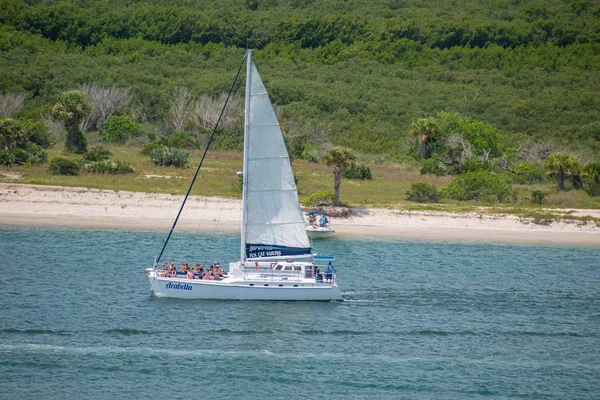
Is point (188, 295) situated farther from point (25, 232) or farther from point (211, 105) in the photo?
point (211, 105)

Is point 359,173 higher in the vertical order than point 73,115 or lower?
lower

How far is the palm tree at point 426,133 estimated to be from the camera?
3423 inches

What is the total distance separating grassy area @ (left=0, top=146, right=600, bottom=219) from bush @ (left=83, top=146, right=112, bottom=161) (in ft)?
3.23

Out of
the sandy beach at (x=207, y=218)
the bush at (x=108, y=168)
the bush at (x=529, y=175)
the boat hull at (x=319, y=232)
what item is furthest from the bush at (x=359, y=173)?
the bush at (x=108, y=168)

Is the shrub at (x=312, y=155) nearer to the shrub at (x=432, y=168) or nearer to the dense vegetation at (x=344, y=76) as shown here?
the dense vegetation at (x=344, y=76)

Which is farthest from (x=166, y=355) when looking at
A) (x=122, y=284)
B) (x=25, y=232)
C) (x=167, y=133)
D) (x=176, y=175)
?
(x=167, y=133)

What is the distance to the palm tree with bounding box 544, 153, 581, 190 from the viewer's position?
7475 centimetres

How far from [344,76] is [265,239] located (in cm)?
8426

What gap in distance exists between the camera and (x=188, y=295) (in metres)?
45.2

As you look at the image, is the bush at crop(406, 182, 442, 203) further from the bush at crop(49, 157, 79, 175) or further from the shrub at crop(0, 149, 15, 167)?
the shrub at crop(0, 149, 15, 167)

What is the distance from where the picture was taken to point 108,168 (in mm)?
72062

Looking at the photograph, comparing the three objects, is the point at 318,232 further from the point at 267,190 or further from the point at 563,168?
the point at 563,168

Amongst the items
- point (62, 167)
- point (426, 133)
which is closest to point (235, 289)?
point (62, 167)

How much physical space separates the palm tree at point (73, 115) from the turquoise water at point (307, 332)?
23341mm
